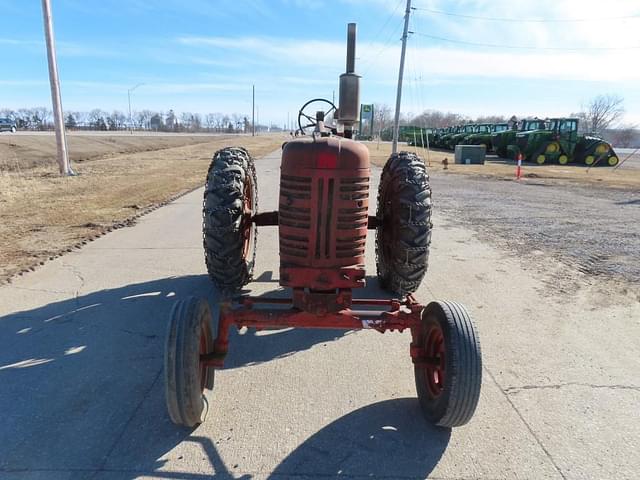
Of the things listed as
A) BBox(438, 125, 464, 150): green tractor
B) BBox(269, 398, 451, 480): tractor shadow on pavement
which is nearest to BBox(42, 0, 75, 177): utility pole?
BBox(269, 398, 451, 480): tractor shadow on pavement

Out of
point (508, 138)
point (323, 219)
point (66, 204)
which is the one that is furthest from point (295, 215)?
point (508, 138)

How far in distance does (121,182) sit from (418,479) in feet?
44.1

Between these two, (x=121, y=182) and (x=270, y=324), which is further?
A: (x=121, y=182)

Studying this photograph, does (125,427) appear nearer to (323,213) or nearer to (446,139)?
(323,213)

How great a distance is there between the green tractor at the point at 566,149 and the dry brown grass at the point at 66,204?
18.8 metres

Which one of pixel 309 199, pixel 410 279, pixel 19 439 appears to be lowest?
pixel 19 439

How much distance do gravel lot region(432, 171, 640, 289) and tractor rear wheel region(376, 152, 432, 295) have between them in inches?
122

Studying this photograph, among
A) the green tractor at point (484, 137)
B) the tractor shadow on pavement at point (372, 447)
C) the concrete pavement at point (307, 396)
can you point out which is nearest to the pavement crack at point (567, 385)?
the concrete pavement at point (307, 396)

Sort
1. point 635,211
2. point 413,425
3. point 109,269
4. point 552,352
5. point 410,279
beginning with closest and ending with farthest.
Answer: point 413,425 → point 552,352 → point 410,279 → point 109,269 → point 635,211

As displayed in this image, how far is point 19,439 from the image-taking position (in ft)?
8.52

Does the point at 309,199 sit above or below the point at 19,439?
above

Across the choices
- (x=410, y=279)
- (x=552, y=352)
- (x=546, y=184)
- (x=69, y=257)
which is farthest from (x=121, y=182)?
(x=546, y=184)

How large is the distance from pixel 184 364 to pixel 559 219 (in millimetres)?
9097

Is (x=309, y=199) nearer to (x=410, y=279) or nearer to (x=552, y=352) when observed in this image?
(x=410, y=279)
